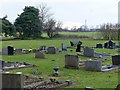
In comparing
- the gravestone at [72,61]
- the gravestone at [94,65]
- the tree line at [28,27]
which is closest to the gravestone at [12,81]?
the gravestone at [94,65]

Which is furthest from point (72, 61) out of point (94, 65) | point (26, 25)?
point (26, 25)

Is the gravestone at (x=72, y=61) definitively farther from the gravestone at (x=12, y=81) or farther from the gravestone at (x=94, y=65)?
the gravestone at (x=12, y=81)

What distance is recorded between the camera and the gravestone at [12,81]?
31.7 ft

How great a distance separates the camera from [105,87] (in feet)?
40.1

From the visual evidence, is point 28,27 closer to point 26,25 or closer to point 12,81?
point 26,25

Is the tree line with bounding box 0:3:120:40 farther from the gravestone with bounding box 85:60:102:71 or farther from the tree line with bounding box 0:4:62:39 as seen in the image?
the gravestone with bounding box 85:60:102:71

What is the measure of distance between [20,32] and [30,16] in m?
4.18

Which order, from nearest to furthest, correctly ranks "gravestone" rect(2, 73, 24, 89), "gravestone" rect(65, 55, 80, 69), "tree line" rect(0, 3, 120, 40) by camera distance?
"gravestone" rect(2, 73, 24, 89) → "gravestone" rect(65, 55, 80, 69) → "tree line" rect(0, 3, 120, 40)

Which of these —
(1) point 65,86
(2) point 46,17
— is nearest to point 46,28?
(2) point 46,17

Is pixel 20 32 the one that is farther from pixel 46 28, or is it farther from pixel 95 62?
pixel 95 62

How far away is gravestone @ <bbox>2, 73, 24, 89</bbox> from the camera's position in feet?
31.7

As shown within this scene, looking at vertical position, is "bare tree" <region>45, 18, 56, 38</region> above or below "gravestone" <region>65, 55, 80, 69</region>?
above

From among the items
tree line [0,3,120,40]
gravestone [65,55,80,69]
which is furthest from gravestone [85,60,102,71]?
tree line [0,3,120,40]

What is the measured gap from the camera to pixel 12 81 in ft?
31.9
